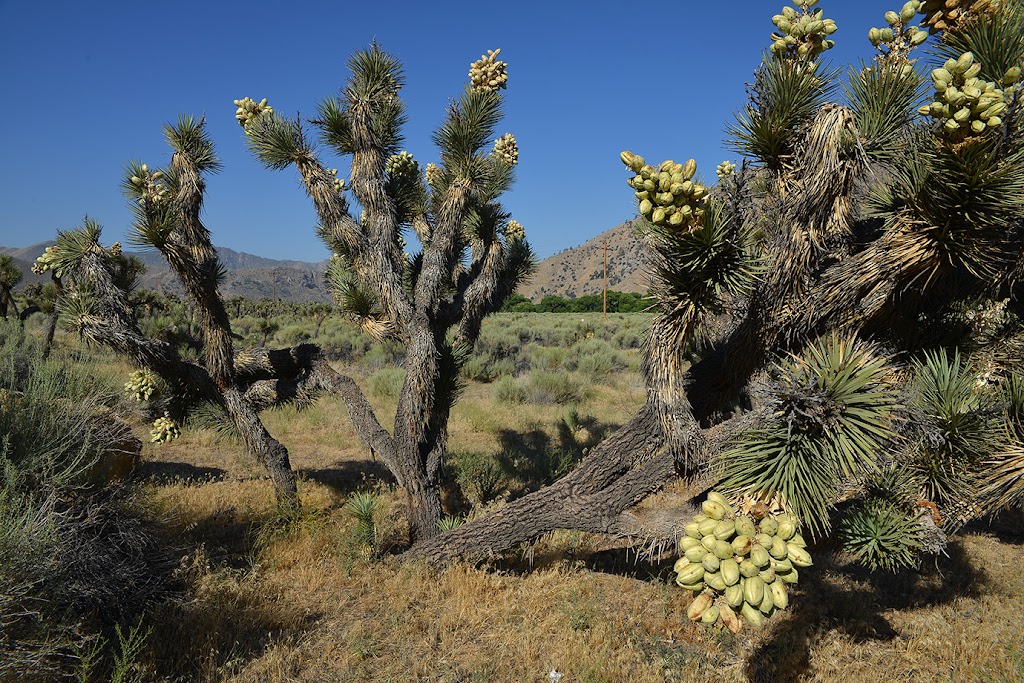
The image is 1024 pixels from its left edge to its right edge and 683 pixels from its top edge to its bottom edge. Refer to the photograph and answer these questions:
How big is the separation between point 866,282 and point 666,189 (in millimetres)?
1145

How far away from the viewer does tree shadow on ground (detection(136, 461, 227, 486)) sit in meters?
6.89

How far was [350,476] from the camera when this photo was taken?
811 centimetres

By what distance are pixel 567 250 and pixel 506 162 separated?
354ft

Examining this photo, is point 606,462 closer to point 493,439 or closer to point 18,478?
point 18,478

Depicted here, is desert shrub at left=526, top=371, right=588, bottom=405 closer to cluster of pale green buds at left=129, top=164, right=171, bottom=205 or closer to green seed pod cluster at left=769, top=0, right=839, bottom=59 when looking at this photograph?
cluster of pale green buds at left=129, top=164, right=171, bottom=205

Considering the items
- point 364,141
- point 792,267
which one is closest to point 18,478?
point 364,141

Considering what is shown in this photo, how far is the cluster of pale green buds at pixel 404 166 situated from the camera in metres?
6.42

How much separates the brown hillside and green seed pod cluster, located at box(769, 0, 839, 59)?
69.3 meters

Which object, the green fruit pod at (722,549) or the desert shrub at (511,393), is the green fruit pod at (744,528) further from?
the desert shrub at (511,393)

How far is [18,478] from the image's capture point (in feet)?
11.0

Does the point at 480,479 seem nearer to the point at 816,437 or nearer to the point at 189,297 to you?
the point at 189,297

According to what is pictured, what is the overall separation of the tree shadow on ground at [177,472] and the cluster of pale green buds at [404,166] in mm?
4750

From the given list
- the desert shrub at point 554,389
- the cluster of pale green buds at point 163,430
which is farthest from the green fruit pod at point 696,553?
the desert shrub at point 554,389

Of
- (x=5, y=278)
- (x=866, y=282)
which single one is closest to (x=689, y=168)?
(x=866, y=282)
